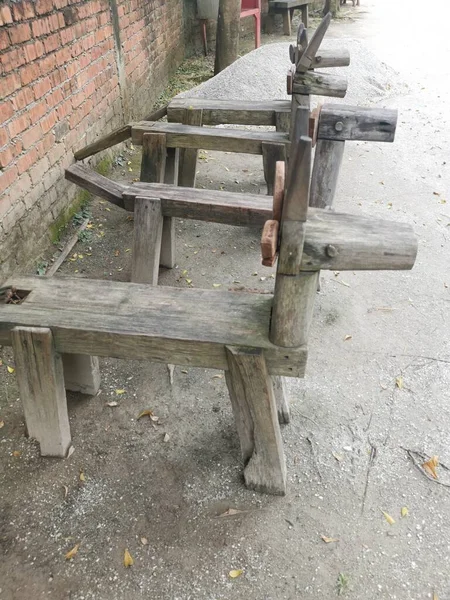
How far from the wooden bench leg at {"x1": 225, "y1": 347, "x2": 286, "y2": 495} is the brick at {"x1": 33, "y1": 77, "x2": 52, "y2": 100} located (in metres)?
2.47

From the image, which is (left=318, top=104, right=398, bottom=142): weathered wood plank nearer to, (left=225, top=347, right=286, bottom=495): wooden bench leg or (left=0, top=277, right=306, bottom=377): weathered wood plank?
(left=0, top=277, right=306, bottom=377): weathered wood plank

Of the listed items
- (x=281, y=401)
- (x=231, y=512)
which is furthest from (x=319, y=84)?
(x=231, y=512)

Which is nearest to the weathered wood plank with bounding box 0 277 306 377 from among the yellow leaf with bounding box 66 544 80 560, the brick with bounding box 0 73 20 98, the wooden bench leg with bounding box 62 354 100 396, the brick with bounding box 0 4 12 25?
the wooden bench leg with bounding box 62 354 100 396

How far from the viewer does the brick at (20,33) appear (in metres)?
3.07

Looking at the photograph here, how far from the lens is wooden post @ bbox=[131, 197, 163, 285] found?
321 centimetres

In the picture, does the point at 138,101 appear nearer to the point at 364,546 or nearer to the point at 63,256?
the point at 63,256

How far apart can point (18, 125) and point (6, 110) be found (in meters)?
0.16

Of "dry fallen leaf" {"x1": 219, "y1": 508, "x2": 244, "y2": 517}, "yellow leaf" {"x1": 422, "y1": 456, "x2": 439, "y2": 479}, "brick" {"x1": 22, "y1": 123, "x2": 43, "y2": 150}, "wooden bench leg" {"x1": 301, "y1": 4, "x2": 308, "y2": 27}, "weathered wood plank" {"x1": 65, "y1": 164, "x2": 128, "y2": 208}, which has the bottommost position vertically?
"dry fallen leaf" {"x1": 219, "y1": 508, "x2": 244, "y2": 517}

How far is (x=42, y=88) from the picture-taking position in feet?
11.5

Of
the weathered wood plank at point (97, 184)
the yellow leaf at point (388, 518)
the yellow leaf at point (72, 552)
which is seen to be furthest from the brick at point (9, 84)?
the yellow leaf at point (388, 518)

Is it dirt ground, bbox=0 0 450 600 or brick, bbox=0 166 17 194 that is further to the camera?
brick, bbox=0 166 17 194

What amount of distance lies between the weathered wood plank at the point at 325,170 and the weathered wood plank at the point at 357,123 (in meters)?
0.08

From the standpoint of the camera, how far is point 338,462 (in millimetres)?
2400

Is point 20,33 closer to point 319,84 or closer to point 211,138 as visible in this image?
point 211,138
